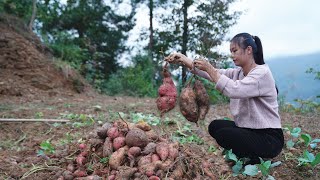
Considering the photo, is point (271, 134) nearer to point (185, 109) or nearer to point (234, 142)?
point (234, 142)

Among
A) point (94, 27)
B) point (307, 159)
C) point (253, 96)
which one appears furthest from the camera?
point (94, 27)

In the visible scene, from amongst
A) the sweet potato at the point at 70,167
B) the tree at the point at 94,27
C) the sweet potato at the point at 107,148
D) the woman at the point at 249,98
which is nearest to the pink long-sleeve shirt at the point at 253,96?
the woman at the point at 249,98

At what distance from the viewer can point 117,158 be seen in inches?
102

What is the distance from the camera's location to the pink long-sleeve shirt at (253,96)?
9.02 feet

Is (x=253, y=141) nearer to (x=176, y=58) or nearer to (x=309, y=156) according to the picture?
(x=309, y=156)

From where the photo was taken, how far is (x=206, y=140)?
4234mm

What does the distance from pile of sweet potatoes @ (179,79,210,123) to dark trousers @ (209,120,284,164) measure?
36cm

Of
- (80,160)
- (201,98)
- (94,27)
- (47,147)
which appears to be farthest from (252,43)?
(94,27)

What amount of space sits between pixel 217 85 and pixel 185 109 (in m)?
0.33

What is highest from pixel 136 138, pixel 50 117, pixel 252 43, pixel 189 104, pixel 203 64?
pixel 252 43

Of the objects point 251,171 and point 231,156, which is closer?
point 251,171

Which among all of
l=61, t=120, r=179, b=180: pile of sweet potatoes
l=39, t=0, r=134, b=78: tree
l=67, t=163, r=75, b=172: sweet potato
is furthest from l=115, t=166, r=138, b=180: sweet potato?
l=39, t=0, r=134, b=78: tree

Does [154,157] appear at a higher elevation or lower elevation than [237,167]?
higher

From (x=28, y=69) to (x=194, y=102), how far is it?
22.6 feet
